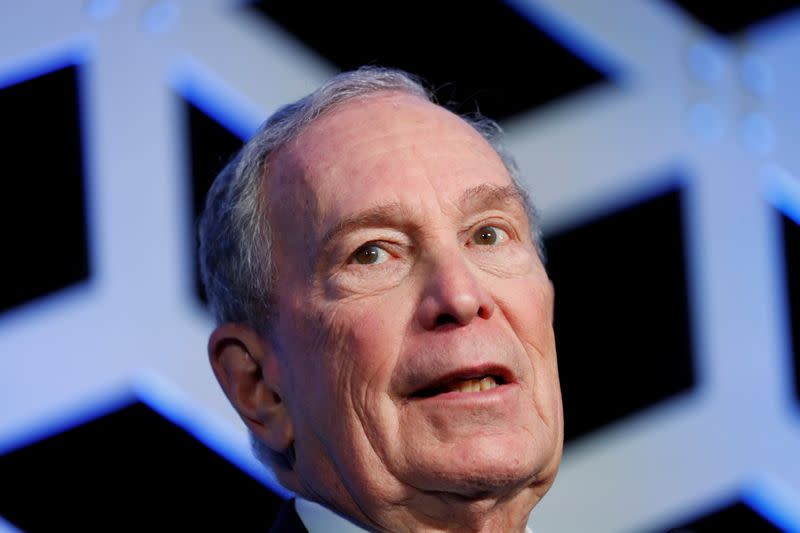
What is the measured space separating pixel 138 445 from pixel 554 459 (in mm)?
1054

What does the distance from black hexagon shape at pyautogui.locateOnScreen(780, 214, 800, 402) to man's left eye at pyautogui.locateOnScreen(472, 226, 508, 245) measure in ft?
4.17

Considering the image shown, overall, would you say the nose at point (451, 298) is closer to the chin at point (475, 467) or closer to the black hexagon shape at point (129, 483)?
the chin at point (475, 467)

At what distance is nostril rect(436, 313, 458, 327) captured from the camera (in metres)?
1.48

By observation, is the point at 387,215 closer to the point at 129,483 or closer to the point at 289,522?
the point at 289,522

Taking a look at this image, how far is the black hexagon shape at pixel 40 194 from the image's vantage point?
225 cm

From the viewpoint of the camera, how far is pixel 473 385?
1.50m

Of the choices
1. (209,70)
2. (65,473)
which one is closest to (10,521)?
(65,473)

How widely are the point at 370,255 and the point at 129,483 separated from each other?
3.17ft

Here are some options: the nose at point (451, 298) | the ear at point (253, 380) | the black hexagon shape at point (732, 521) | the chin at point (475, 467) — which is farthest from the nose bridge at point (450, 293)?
the black hexagon shape at point (732, 521)

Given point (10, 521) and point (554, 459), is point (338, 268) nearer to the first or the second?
point (554, 459)

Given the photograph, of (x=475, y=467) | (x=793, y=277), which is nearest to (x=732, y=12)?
(x=793, y=277)

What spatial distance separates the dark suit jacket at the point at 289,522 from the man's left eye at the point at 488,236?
47 centimetres

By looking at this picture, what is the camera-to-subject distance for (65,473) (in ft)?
7.38

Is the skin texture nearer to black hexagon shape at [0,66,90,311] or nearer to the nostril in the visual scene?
the nostril
